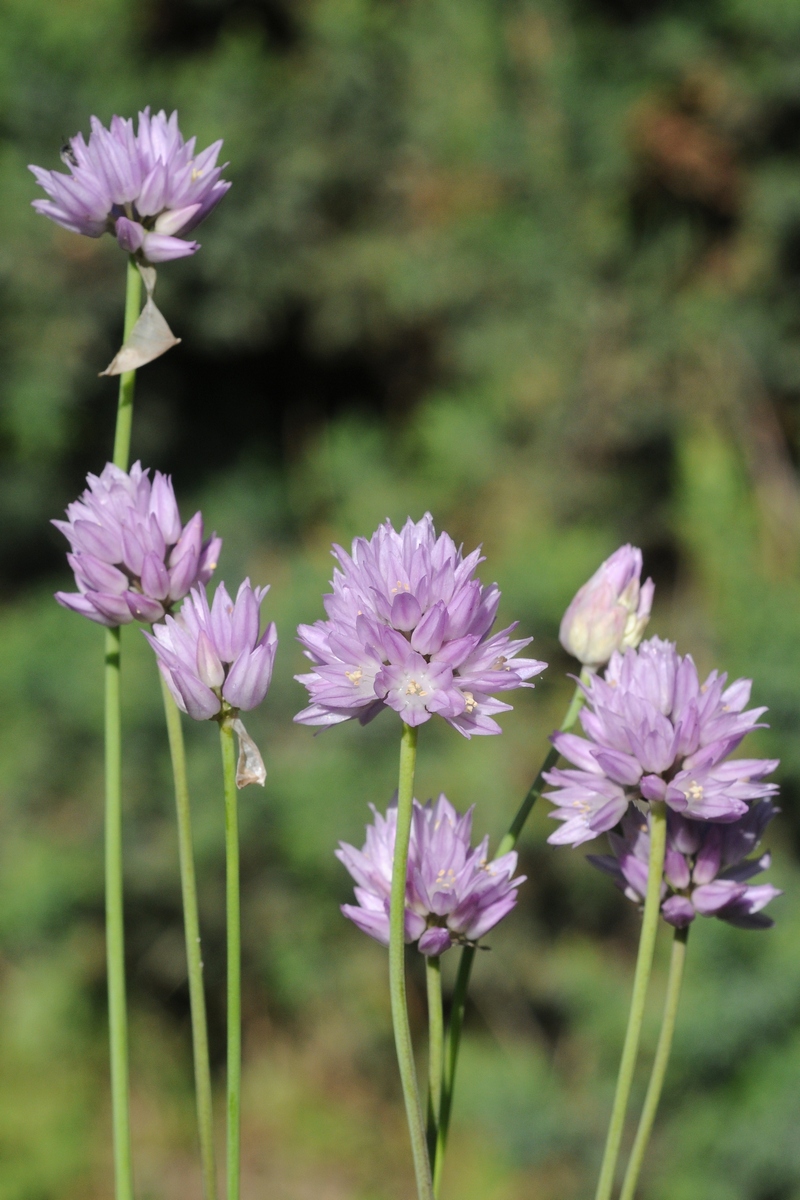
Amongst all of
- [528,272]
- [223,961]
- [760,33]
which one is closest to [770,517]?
[528,272]

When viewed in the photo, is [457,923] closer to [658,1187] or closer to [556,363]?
[658,1187]

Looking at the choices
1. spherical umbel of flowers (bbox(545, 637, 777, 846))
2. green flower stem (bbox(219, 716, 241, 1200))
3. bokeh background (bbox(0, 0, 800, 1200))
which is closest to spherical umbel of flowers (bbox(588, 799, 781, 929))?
spherical umbel of flowers (bbox(545, 637, 777, 846))

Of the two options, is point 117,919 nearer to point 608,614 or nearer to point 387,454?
point 608,614

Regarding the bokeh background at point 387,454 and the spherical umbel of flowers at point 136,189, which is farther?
the bokeh background at point 387,454

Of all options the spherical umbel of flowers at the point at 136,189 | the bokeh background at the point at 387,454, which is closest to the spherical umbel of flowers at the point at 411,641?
the spherical umbel of flowers at the point at 136,189

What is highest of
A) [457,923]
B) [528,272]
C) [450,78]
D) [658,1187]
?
[450,78]

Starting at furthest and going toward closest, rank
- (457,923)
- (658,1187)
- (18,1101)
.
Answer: (18,1101), (658,1187), (457,923)

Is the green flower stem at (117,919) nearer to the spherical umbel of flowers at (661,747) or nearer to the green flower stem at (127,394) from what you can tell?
the green flower stem at (127,394)
